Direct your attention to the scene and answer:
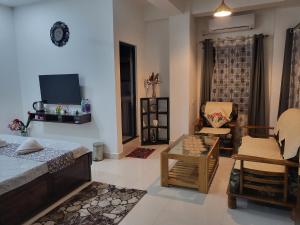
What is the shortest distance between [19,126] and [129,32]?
2.87m

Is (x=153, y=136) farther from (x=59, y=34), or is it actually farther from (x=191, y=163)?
(x=59, y=34)

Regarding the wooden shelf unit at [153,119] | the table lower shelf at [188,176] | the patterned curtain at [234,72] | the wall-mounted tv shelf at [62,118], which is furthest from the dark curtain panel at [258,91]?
the wall-mounted tv shelf at [62,118]

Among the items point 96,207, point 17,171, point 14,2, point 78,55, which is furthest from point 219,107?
point 14,2

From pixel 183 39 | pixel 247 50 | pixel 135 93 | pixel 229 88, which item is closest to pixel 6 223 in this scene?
pixel 135 93

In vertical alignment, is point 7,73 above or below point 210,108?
above

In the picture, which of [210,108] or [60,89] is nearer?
[60,89]

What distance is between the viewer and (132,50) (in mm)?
4477

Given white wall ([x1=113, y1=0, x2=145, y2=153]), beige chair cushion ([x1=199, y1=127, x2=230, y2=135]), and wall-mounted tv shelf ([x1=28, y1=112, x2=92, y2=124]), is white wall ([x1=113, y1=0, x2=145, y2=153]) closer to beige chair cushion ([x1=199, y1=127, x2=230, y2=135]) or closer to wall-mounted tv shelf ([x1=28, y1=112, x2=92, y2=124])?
wall-mounted tv shelf ([x1=28, y1=112, x2=92, y2=124])

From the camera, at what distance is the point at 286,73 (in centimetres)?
398

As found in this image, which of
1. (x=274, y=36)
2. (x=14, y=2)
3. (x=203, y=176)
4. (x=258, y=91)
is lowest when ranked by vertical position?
(x=203, y=176)

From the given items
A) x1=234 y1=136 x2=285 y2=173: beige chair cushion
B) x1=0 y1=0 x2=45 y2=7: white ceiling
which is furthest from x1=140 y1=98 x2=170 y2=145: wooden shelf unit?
x1=0 y1=0 x2=45 y2=7: white ceiling

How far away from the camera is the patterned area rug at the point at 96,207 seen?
2252 millimetres

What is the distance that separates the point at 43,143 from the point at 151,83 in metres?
2.52

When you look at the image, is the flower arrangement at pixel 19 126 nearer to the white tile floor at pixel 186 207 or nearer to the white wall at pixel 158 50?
the white tile floor at pixel 186 207
